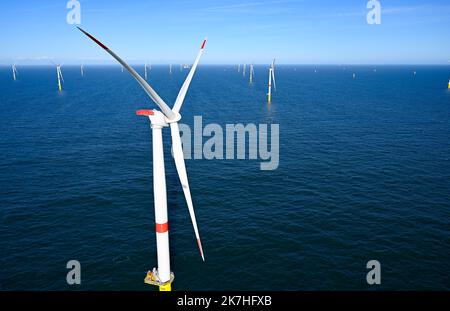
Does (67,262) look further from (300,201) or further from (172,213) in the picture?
(300,201)

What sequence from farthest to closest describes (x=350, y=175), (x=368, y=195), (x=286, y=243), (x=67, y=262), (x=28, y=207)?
(x=350, y=175) → (x=368, y=195) → (x=28, y=207) → (x=286, y=243) → (x=67, y=262)

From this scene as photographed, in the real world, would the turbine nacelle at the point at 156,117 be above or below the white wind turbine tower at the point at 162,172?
above

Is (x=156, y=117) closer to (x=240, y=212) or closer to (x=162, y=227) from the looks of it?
(x=162, y=227)

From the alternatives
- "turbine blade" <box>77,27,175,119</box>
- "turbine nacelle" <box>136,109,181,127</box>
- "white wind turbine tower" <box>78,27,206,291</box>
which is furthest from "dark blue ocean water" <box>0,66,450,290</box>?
"turbine blade" <box>77,27,175,119</box>

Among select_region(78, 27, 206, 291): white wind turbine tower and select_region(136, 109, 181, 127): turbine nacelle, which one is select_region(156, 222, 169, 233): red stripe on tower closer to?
select_region(78, 27, 206, 291): white wind turbine tower

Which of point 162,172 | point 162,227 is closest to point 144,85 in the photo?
point 162,172

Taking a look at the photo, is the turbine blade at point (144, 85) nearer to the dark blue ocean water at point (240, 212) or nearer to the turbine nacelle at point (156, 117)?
the turbine nacelle at point (156, 117)

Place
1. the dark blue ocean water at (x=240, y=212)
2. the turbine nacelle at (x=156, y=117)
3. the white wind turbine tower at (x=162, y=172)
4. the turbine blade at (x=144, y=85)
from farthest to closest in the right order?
the dark blue ocean water at (x=240, y=212), the white wind turbine tower at (x=162, y=172), the turbine nacelle at (x=156, y=117), the turbine blade at (x=144, y=85)

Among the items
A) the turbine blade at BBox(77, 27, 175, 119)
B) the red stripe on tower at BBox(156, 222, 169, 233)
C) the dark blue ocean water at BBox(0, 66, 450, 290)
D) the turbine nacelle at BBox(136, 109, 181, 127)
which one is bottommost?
the dark blue ocean water at BBox(0, 66, 450, 290)

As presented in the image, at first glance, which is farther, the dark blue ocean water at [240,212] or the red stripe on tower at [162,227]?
the dark blue ocean water at [240,212]

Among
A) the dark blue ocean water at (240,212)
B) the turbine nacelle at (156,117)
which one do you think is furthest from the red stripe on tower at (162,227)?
the dark blue ocean water at (240,212)

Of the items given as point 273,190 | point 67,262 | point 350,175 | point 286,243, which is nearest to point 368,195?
point 350,175
